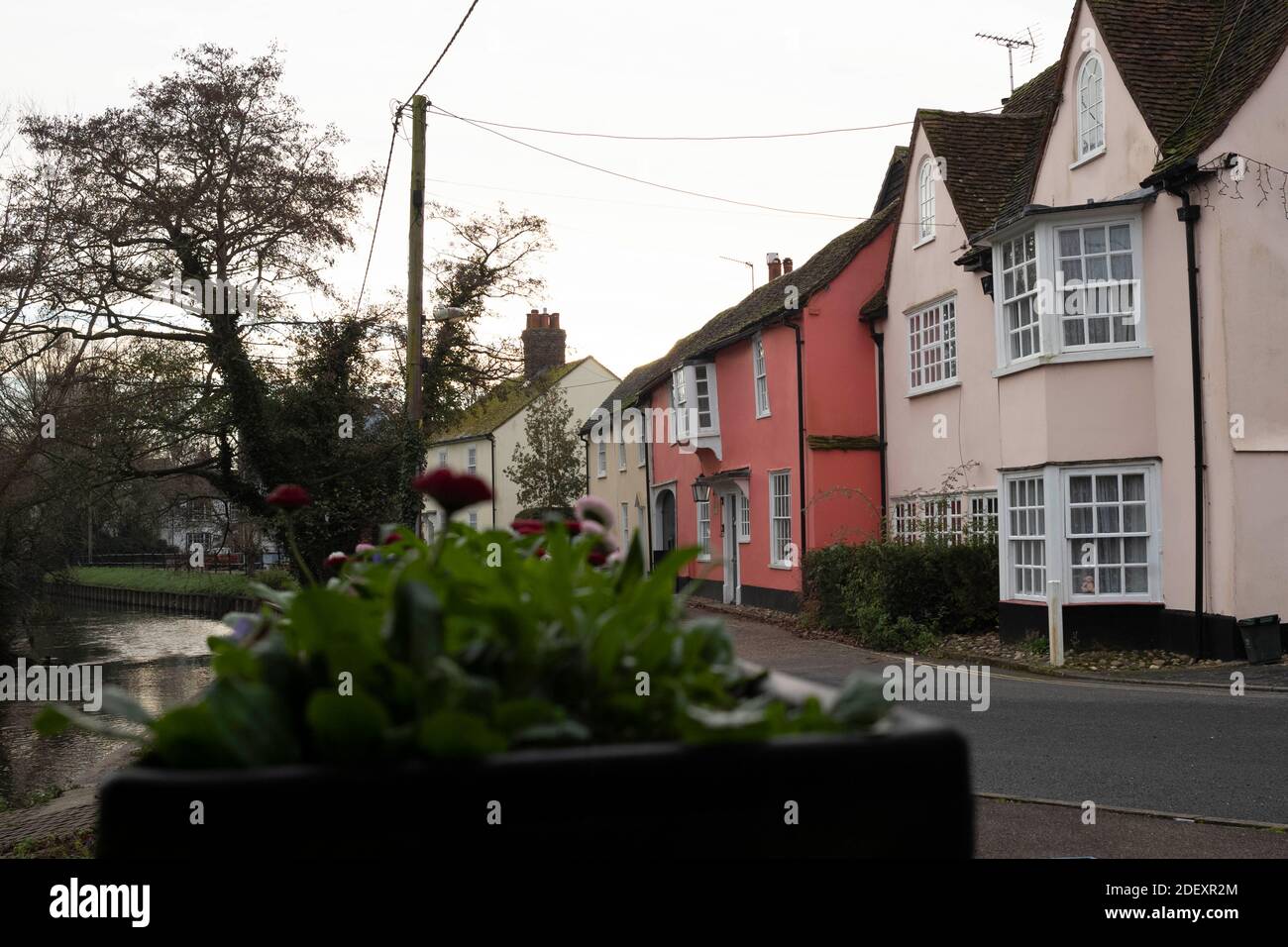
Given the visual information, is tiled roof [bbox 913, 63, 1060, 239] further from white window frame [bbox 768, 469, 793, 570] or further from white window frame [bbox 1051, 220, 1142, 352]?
white window frame [bbox 768, 469, 793, 570]

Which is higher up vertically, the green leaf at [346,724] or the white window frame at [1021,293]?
the white window frame at [1021,293]

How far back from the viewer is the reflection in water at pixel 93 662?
1268 centimetres

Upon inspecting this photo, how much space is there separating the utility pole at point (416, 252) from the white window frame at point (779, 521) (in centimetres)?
854

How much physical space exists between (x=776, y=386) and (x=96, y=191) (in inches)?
527

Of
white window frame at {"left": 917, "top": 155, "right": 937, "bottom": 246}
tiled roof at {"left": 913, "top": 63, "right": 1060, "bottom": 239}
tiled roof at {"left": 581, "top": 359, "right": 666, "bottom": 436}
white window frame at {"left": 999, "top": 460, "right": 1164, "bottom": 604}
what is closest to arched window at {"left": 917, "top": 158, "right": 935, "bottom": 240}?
white window frame at {"left": 917, "top": 155, "right": 937, "bottom": 246}

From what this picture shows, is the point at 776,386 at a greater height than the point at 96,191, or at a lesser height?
lesser

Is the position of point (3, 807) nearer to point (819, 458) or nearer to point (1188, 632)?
point (1188, 632)

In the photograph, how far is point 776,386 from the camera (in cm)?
2414

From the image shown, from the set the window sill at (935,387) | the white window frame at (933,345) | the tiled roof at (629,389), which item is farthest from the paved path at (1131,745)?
the tiled roof at (629,389)

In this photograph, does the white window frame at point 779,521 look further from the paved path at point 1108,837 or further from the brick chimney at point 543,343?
the brick chimney at point 543,343

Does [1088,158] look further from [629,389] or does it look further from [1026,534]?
[629,389]

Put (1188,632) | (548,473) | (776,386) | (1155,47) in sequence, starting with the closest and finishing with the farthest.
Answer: (1188,632)
(1155,47)
(776,386)
(548,473)

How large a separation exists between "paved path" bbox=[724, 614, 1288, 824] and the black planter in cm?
663
